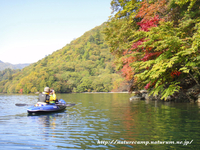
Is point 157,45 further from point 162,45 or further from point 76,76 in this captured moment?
point 76,76

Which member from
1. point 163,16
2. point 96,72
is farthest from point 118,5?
point 96,72

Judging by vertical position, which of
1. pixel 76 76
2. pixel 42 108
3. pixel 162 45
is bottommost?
pixel 42 108

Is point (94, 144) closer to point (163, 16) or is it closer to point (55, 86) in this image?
point (163, 16)

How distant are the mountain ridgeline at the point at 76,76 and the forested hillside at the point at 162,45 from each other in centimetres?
5291

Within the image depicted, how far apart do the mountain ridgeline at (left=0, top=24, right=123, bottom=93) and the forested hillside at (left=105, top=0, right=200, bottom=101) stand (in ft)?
174

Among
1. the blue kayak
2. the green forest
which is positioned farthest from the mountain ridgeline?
the blue kayak

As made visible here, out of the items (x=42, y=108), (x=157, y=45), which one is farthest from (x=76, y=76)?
(x=42, y=108)

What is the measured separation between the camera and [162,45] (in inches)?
518

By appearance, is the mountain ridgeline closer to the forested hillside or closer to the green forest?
the green forest

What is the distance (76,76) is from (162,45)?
104 metres

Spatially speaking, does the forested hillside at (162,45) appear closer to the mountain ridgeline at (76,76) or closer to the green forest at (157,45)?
the green forest at (157,45)

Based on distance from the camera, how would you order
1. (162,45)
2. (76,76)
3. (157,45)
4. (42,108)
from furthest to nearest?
(76,76) → (157,45) → (162,45) → (42,108)

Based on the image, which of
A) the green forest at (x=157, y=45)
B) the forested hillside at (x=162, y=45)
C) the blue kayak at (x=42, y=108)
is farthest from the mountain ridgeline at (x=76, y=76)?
the blue kayak at (x=42, y=108)

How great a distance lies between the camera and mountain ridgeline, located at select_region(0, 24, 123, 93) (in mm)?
97125
